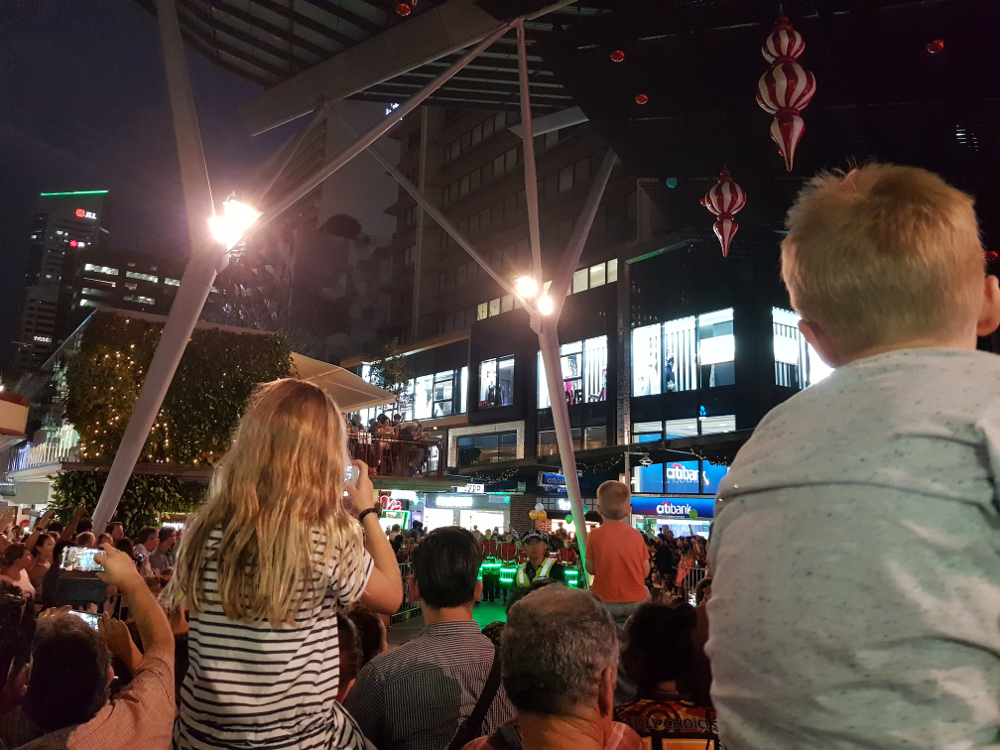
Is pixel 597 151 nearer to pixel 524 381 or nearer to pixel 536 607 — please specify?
pixel 524 381

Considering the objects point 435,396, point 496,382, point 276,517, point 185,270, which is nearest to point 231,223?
point 185,270

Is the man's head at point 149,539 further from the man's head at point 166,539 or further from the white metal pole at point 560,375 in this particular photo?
the white metal pole at point 560,375

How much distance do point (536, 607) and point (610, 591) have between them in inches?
196

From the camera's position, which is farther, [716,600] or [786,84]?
[786,84]

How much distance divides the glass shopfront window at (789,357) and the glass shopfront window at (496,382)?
16.7 m

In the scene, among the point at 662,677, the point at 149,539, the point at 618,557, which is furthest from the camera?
the point at 149,539

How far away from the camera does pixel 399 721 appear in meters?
2.70

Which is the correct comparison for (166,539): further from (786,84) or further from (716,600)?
(716,600)

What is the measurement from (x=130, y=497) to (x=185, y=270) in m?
6.95

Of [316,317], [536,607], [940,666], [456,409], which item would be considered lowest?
[536,607]

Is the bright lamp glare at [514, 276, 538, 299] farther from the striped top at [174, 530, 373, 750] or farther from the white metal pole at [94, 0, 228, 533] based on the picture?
the striped top at [174, 530, 373, 750]

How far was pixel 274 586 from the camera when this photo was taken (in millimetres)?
2008

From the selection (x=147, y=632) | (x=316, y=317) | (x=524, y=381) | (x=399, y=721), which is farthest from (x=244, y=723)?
(x=316, y=317)

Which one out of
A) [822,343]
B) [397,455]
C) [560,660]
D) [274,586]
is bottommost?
[560,660]
